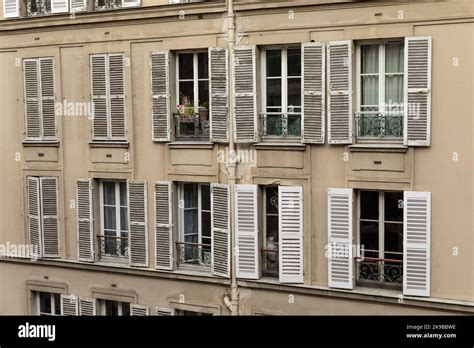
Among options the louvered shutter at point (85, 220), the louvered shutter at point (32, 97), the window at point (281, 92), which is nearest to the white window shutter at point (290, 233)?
the window at point (281, 92)

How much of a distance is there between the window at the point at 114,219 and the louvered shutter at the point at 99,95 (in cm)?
108

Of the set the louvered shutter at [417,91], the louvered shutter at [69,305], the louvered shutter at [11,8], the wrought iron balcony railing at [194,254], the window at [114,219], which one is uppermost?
the louvered shutter at [11,8]

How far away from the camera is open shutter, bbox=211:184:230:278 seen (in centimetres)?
1285

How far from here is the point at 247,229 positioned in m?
12.7

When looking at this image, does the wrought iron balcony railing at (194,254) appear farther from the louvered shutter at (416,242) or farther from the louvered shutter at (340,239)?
the louvered shutter at (416,242)

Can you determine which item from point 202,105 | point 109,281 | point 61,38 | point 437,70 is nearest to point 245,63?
point 202,105

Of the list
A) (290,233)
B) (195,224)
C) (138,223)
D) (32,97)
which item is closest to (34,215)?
(32,97)

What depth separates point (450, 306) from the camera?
11.2 meters

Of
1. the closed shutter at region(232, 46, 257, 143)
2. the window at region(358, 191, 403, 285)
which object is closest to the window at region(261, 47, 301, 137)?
the closed shutter at region(232, 46, 257, 143)

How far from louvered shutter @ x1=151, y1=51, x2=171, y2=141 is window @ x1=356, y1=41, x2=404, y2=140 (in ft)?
11.9

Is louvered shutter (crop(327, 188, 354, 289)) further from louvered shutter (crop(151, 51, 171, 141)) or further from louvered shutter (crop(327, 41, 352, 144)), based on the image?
louvered shutter (crop(151, 51, 171, 141))

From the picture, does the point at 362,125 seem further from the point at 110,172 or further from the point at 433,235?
the point at 110,172

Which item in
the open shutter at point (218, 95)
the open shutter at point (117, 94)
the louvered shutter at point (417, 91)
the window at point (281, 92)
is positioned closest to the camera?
the louvered shutter at point (417, 91)

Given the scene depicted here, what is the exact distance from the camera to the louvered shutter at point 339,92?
11773 mm
